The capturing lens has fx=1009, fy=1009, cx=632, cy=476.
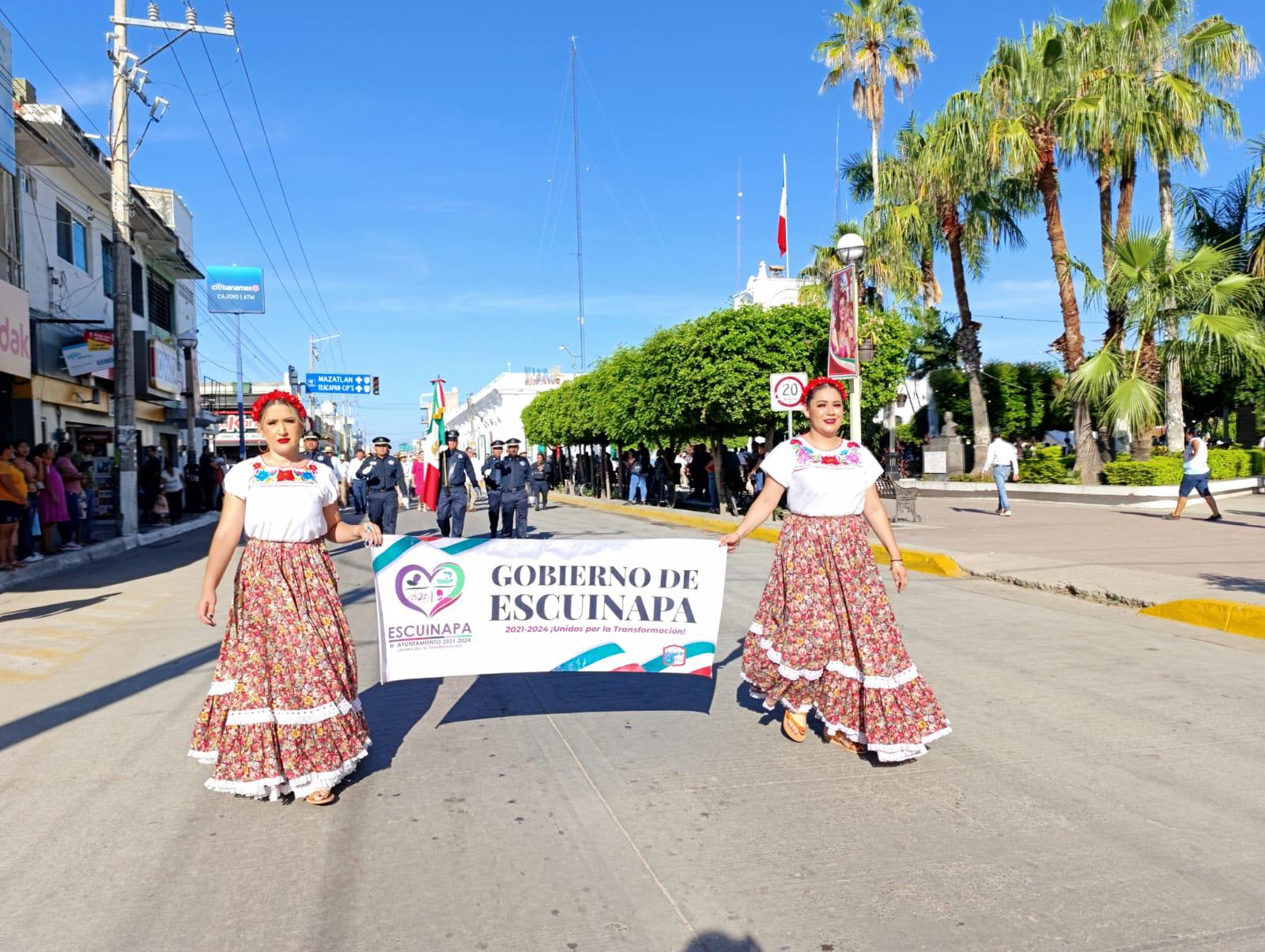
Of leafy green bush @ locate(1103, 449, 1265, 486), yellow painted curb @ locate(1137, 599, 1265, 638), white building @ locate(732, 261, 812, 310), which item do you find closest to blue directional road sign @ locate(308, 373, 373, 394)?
white building @ locate(732, 261, 812, 310)

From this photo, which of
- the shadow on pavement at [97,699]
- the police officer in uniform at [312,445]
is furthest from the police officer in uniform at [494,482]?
the shadow on pavement at [97,699]

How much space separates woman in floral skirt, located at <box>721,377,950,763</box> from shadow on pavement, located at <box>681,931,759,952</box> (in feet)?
5.59

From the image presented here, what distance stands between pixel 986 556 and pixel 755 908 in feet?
33.5

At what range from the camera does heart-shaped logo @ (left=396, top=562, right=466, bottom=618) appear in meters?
4.97

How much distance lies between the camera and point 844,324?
1641cm

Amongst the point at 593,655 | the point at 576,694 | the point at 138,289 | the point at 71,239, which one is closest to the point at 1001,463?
the point at 576,694

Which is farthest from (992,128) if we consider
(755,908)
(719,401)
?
(755,908)

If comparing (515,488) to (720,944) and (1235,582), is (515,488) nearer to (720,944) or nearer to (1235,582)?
(1235,582)

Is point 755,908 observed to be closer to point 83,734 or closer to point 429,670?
point 429,670

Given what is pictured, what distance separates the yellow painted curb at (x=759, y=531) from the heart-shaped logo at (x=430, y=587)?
59.1 inches

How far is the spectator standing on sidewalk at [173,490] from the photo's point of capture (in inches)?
947

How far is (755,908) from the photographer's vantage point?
3285 mm

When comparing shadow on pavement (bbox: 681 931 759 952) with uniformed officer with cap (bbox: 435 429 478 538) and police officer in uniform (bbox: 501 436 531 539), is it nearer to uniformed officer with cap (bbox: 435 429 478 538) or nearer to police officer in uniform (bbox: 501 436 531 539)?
uniformed officer with cap (bbox: 435 429 478 538)

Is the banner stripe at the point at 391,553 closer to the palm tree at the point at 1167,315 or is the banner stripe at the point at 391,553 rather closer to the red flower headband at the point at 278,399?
the red flower headband at the point at 278,399
